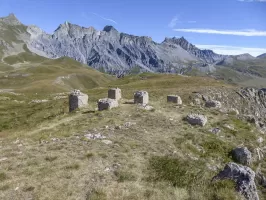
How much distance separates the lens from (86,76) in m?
166

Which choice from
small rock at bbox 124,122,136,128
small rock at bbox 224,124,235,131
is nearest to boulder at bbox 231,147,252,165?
small rock at bbox 224,124,235,131

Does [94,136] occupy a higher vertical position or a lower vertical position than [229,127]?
higher

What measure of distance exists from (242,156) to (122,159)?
937 cm

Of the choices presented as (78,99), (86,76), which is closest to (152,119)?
(78,99)

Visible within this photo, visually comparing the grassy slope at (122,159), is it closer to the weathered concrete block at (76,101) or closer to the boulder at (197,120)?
the boulder at (197,120)

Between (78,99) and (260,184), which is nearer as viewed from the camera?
(260,184)

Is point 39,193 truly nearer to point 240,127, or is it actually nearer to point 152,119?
point 152,119

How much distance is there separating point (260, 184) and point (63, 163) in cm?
1264

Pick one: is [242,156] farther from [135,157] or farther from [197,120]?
[135,157]

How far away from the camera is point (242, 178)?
45.4ft

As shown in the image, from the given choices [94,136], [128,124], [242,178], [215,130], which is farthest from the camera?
[128,124]

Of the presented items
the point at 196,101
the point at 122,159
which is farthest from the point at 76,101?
the point at 196,101

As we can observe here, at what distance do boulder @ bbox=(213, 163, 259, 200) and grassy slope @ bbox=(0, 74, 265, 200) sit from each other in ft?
2.09

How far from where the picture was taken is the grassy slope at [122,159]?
13.2 meters
